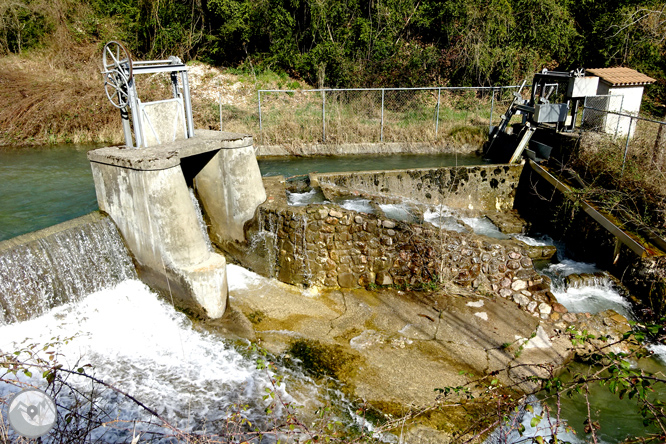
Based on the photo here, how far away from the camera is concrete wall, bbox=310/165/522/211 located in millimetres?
11828

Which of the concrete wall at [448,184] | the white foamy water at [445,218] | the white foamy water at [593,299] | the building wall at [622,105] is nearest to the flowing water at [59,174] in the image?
the concrete wall at [448,184]

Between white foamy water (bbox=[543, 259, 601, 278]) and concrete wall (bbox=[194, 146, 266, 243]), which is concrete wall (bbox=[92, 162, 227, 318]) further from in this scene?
white foamy water (bbox=[543, 259, 601, 278])

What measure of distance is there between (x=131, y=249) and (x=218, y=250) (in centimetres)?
184

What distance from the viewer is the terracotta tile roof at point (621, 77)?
12320mm

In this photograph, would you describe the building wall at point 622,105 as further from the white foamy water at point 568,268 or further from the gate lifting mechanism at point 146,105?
the gate lifting mechanism at point 146,105

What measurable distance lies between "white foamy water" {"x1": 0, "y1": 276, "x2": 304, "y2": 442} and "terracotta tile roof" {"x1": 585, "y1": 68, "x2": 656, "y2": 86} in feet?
36.6

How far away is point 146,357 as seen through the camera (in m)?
6.44

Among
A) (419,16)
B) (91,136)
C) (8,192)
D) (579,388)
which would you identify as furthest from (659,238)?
(419,16)

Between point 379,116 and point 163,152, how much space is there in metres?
13.2

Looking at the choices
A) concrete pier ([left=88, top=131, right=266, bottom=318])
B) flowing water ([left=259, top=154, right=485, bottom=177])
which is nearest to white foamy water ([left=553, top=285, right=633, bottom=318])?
concrete pier ([left=88, top=131, right=266, bottom=318])

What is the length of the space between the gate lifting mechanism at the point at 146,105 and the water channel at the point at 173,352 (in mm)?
2240

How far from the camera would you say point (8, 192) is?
11.0 meters

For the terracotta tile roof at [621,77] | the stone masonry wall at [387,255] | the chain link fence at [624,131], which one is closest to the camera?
the stone masonry wall at [387,255]

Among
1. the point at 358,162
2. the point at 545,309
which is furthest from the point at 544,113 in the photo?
the point at 545,309
